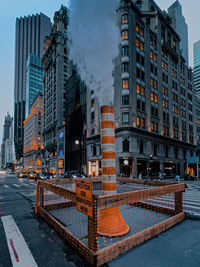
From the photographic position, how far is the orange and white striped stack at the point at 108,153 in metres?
5.21

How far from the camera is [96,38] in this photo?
216 inches

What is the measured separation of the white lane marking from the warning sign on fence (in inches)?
58.1

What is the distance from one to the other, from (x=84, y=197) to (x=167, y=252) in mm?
2395

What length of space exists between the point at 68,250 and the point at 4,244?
179 cm

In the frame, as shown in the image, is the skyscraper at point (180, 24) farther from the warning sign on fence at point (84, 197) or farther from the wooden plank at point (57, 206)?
the warning sign on fence at point (84, 197)

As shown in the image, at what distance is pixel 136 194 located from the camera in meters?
4.48

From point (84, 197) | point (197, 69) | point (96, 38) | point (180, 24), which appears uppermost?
point (180, 24)

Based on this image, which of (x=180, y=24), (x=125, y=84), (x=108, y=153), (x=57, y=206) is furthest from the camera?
(x=180, y=24)

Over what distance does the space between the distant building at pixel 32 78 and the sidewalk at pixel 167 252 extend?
6113 inches

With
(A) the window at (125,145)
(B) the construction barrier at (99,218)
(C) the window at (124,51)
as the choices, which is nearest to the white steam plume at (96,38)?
(B) the construction barrier at (99,218)

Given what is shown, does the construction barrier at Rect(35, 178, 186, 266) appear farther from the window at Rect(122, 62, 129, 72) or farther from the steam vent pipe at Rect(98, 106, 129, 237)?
the window at Rect(122, 62, 129, 72)

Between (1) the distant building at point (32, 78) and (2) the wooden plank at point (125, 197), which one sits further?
(1) the distant building at point (32, 78)

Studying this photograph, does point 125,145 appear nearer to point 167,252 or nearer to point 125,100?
point 125,100

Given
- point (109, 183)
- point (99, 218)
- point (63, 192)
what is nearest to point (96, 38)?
point (109, 183)
